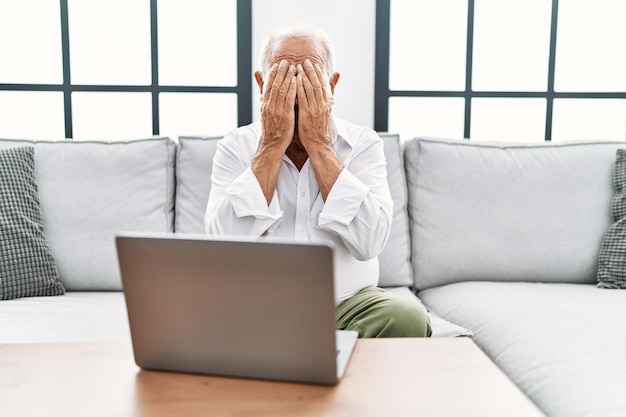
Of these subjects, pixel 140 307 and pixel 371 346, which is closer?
pixel 140 307

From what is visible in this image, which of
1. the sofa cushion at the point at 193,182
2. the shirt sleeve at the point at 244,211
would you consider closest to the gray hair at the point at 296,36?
the shirt sleeve at the point at 244,211

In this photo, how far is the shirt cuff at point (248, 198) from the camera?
57.3 inches

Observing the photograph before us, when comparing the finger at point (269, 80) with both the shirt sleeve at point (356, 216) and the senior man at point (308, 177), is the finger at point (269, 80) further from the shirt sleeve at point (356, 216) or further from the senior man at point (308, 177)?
the shirt sleeve at point (356, 216)

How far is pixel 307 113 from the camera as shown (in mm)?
1527

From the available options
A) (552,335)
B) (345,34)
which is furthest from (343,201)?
(345,34)

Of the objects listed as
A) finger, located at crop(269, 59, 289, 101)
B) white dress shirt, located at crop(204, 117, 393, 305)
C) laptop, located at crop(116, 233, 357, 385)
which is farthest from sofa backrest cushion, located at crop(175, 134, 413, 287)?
laptop, located at crop(116, 233, 357, 385)

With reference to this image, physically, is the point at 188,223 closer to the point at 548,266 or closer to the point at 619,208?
the point at 548,266

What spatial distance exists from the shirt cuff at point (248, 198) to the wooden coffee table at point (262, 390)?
23.5 inches

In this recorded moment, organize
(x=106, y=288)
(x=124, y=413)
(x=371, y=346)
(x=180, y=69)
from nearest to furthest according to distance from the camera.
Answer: (x=124, y=413) → (x=371, y=346) → (x=106, y=288) → (x=180, y=69)

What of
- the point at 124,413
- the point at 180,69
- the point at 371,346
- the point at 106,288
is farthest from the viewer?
the point at 180,69

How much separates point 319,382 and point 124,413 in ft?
0.82

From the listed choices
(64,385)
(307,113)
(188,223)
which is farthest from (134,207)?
(64,385)

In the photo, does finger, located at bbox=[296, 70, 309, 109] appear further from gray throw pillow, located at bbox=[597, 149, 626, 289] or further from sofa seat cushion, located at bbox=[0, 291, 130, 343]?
gray throw pillow, located at bbox=[597, 149, 626, 289]

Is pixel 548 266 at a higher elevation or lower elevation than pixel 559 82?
lower
